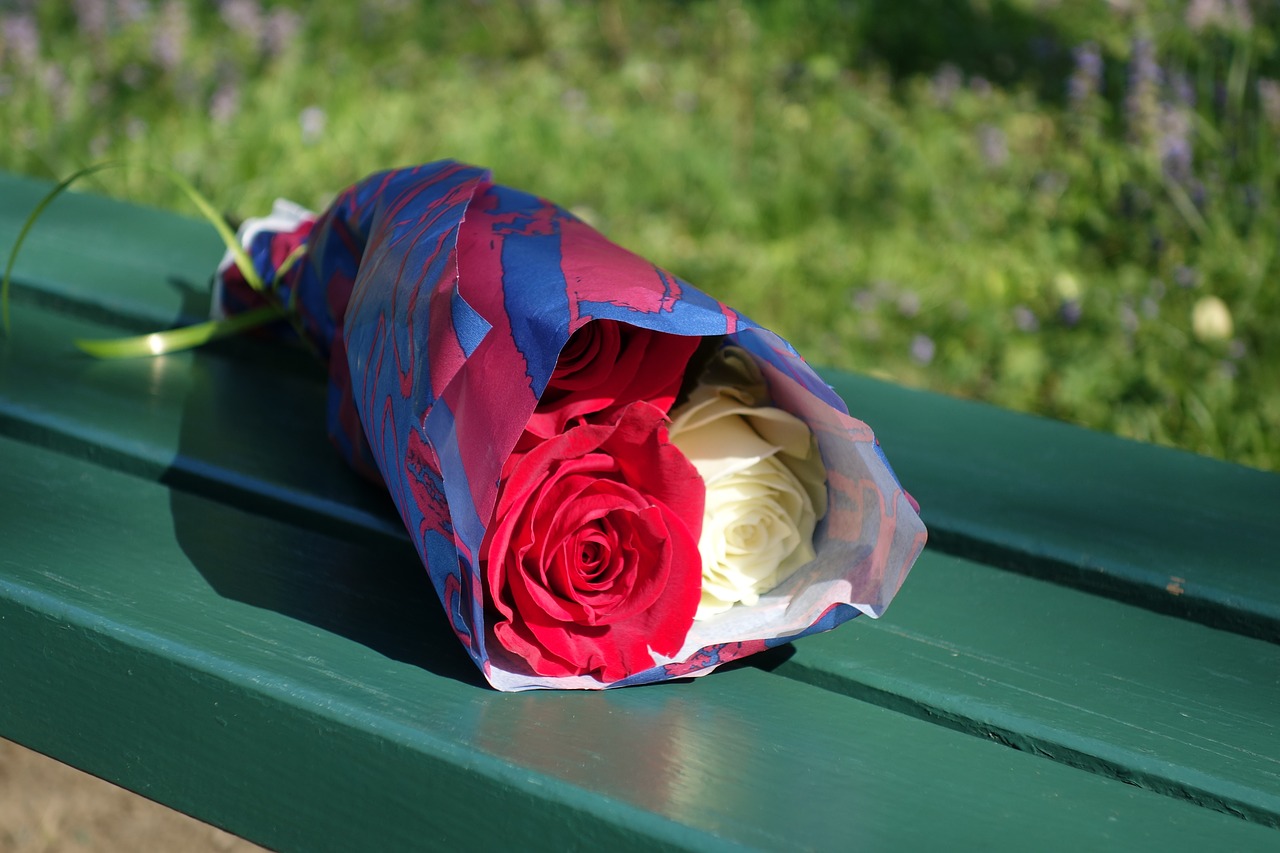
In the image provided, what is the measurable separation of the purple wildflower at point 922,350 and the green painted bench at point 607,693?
1179mm

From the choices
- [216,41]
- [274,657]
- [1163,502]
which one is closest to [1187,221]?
[1163,502]

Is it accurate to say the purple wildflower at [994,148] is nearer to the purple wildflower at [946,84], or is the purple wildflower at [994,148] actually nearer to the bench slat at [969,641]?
the purple wildflower at [946,84]

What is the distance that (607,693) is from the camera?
825 millimetres

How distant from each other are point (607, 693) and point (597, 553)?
94 millimetres

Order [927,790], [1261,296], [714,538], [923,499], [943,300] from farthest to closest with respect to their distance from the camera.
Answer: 1. [943,300]
2. [1261,296]
3. [923,499]
4. [714,538]
5. [927,790]

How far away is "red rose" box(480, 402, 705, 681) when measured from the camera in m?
0.79

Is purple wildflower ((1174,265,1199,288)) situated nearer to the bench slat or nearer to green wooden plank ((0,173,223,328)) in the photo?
the bench slat

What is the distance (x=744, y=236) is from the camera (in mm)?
2953

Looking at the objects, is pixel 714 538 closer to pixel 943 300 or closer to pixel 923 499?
pixel 923 499

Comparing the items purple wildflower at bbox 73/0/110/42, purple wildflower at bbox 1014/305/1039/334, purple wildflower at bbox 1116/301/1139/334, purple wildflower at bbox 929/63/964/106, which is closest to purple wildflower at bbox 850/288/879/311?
purple wildflower at bbox 1014/305/1039/334

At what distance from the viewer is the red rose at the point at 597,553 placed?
791 millimetres

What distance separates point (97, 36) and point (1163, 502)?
11.1 ft

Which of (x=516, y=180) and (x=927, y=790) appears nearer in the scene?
(x=927, y=790)

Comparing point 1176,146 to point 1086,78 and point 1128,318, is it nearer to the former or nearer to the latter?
point 1128,318
